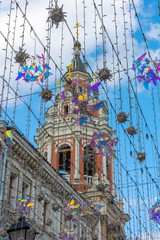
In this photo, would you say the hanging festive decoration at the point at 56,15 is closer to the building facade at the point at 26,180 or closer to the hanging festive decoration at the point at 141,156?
the building facade at the point at 26,180

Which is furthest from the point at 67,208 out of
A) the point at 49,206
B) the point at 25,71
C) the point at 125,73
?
the point at 25,71

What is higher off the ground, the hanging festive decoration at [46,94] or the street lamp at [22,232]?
the hanging festive decoration at [46,94]

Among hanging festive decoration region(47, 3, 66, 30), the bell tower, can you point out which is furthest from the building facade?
the bell tower

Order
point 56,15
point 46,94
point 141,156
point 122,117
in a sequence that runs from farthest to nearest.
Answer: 1. point 141,156
2. point 122,117
3. point 46,94
4. point 56,15

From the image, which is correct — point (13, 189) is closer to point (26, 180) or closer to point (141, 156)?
point (26, 180)

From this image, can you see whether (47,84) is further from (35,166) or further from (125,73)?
(35,166)

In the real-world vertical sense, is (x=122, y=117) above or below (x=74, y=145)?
below

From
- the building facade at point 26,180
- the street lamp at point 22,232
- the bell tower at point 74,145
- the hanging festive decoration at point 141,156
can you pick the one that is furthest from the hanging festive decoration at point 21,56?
the bell tower at point 74,145

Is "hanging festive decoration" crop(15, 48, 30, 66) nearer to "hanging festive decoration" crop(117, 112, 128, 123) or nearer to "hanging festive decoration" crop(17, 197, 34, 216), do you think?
"hanging festive decoration" crop(117, 112, 128, 123)

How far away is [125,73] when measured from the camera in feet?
39.9

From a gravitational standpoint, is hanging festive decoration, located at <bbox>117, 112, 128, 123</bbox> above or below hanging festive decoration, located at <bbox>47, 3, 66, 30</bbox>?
below

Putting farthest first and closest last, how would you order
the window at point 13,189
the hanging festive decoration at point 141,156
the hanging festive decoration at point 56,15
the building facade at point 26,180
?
1. the window at point 13,189
2. the building facade at point 26,180
3. the hanging festive decoration at point 141,156
4. the hanging festive decoration at point 56,15

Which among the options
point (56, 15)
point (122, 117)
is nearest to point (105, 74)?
point (122, 117)

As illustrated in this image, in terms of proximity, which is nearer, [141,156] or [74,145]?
[141,156]
